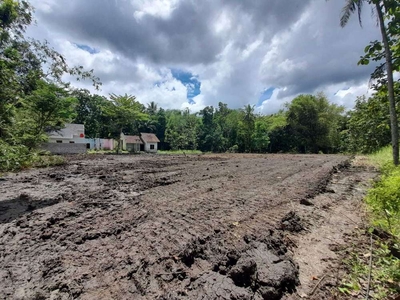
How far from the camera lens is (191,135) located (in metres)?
35.6

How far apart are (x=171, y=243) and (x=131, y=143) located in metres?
35.0

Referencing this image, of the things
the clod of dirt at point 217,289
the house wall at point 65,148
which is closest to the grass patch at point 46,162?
the house wall at point 65,148

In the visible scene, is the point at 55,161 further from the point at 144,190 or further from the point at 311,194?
the point at 311,194

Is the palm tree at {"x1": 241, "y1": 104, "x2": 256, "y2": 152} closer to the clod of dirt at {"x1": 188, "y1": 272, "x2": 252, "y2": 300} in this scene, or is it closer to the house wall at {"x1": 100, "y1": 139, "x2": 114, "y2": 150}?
the house wall at {"x1": 100, "y1": 139, "x2": 114, "y2": 150}

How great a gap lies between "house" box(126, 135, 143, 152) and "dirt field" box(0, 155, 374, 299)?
31.6m

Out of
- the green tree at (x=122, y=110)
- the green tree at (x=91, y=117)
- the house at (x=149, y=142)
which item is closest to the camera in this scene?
the green tree at (x=122, y=110)

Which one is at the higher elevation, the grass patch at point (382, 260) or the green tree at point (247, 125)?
the green tree at point (247, 125)

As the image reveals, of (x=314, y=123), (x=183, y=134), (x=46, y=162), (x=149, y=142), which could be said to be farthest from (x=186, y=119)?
(x=46, y=162)

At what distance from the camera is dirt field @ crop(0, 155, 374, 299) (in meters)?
1.75

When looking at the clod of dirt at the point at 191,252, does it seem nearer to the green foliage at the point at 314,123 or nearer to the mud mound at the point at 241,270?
the mud mound at the point at 241,270

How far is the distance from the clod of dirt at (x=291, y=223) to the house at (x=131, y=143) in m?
34.5

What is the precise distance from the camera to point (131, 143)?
35.3 m

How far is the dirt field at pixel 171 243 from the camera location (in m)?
1.75

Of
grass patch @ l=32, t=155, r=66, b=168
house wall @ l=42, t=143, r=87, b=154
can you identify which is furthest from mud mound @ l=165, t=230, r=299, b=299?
house wall @ l=42, t=143, r=87, b=154
